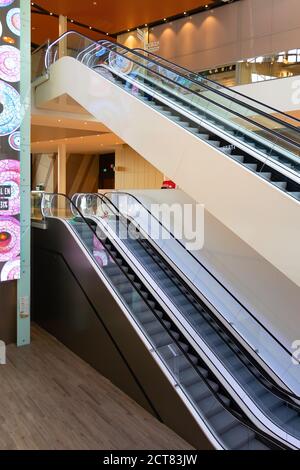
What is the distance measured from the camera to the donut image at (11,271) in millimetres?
6922

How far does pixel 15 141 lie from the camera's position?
22.9 feet

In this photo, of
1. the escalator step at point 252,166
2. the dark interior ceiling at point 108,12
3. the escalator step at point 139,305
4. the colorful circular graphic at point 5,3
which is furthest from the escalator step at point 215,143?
the dark interior ceiling at point 108,12

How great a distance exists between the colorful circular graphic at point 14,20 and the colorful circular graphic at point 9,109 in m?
0.98

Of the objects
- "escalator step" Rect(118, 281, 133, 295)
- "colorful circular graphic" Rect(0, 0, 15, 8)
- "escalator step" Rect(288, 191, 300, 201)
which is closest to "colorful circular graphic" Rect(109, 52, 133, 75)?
"colorful circular graphic" Rect(0, 0, 15, 8)

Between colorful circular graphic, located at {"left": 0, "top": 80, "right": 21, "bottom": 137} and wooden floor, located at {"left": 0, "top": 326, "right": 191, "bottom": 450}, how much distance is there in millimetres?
4002

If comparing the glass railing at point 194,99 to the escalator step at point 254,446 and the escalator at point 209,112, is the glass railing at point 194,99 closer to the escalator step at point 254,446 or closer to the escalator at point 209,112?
the escalator at point 209,112

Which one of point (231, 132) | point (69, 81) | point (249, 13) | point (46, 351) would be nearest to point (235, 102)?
point (231, 132)

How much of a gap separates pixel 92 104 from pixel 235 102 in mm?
3435

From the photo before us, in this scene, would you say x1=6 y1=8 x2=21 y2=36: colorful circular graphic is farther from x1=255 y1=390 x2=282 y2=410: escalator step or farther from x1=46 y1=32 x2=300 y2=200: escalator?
x1=255 y1=390 x2=282 y2=410: escalator step

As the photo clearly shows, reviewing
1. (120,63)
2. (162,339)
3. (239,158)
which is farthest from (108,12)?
(162,339)

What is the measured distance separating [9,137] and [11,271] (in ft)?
7.78

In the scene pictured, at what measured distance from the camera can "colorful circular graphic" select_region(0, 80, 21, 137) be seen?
266 inches

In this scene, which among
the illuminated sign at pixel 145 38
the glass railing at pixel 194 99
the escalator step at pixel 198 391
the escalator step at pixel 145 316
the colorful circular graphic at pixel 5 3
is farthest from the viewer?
the illuminated sign at pixel 145 38

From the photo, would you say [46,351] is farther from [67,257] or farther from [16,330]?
[67,257]
